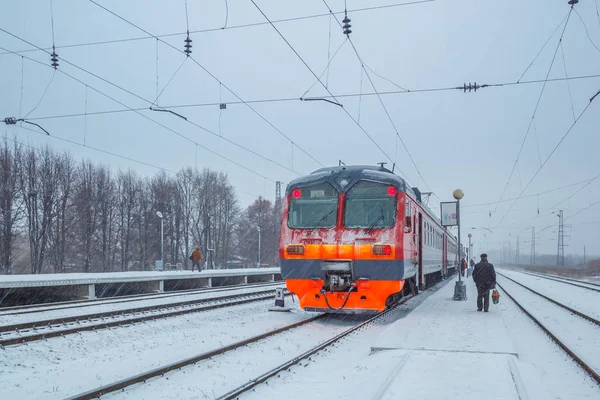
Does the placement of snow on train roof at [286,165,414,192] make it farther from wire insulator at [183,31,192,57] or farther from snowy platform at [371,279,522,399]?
wire insulator at [183,31,192,57]

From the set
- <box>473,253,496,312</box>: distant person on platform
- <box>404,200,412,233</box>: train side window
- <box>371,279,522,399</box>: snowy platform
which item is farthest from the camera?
<box>473,253,496,312</box>: distant person on platform

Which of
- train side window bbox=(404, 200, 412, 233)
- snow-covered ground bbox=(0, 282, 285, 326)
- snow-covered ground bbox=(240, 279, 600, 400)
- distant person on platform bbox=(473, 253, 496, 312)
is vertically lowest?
snow-covered ground bbox=(0, 282, 285, 326)

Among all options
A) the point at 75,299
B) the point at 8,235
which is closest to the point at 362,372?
the point at 75,299

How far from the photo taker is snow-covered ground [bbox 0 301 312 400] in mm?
6625

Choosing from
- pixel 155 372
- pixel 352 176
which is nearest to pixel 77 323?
pixel 155 372

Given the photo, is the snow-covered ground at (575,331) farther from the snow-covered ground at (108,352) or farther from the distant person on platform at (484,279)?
the snow-covered ground at (108,352)

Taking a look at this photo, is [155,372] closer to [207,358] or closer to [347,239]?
[207,358]

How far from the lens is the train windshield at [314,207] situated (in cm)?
1271

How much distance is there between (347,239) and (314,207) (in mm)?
1207

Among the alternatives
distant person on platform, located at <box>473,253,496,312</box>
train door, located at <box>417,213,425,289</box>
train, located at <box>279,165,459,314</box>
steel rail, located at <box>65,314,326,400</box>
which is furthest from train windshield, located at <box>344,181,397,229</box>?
steel rail, located at <box>65,314,326,400</box>

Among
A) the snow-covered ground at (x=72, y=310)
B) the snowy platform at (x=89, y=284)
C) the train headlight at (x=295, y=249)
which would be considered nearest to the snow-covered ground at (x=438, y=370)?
the train headlight at (x=295, y=249)

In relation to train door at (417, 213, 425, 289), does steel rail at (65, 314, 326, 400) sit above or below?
below

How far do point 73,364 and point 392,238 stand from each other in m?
7.02

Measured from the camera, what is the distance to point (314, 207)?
13.0 meters
